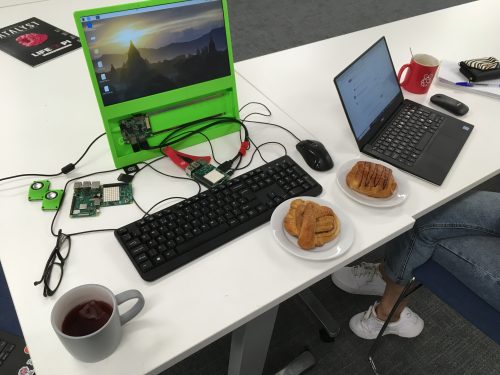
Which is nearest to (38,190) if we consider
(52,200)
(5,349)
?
→ (52,200)

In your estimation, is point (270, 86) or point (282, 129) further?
point (270, 86)

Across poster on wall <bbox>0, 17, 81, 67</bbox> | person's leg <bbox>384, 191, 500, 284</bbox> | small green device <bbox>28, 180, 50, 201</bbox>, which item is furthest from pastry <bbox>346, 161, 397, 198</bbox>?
poster on wall <bbox>0, 17, 81, 67</bbox>

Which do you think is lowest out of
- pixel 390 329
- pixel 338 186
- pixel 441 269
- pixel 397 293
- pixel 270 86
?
pixel 390 329

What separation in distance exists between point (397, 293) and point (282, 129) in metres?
0.66

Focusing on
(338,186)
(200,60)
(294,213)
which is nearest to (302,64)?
(200,60)

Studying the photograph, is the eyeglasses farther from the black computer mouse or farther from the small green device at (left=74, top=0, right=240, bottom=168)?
the black computer mouse

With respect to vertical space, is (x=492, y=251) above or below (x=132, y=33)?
below

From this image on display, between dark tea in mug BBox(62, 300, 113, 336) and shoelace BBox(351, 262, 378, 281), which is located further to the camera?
shoelace BBox(351, 262, 378, 281)

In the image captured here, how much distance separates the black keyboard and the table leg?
208 mm

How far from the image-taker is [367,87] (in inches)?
40.4

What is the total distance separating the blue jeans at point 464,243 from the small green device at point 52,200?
0.87 m

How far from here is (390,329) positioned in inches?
54.1

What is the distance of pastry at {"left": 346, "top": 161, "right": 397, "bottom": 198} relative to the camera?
0.85m

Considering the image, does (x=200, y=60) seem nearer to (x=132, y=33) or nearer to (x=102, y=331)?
(x=132, y=33)
